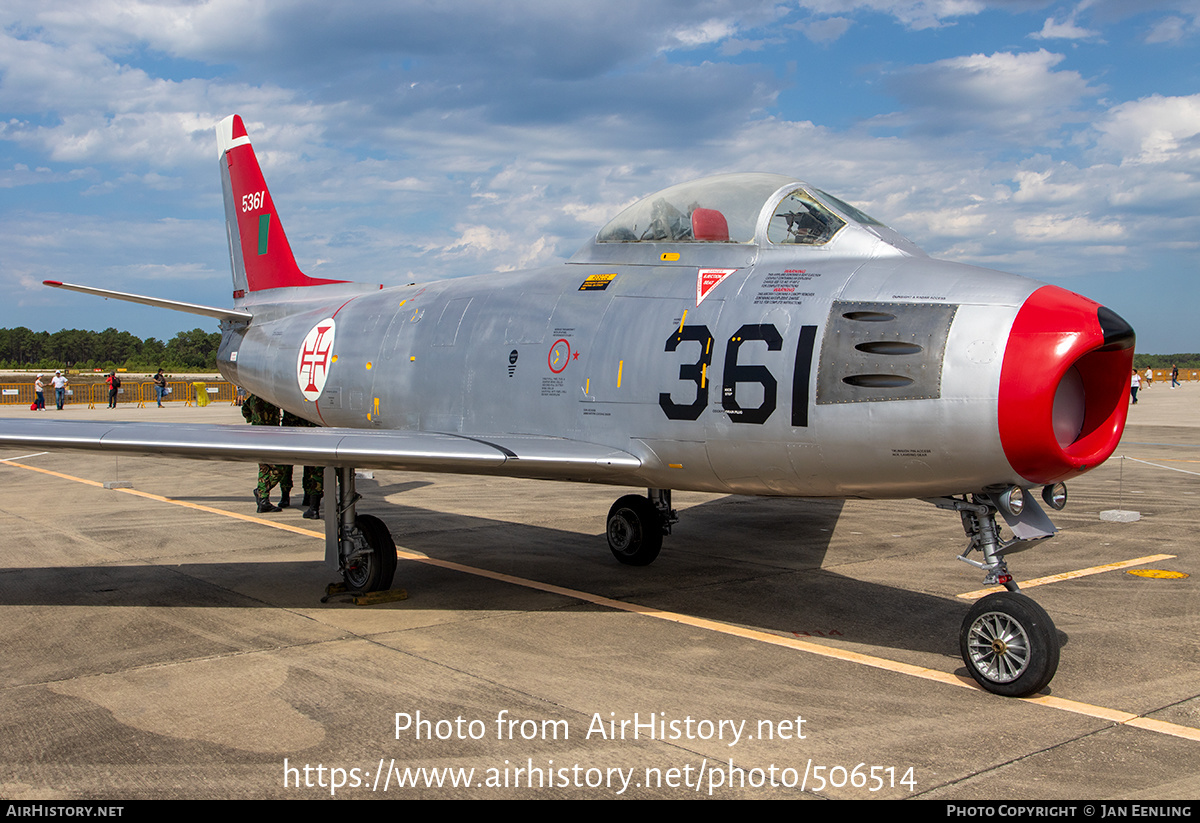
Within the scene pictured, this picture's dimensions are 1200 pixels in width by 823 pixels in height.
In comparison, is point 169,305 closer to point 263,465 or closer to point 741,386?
point 263,465

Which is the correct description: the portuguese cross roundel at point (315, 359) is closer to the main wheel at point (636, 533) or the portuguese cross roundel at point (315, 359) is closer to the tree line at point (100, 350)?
the main wheel at point (636, 533)

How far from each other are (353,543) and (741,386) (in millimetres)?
3831

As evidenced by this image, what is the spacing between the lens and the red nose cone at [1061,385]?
195 inches

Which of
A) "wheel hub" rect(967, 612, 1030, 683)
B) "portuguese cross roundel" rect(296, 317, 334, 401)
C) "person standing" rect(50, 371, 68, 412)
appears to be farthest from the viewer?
"person standing" rect(50, 371, 68, 412)

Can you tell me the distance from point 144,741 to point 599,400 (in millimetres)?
3786

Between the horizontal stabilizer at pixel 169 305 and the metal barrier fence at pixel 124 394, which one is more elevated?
the horizontal stabilizer at pixel 169 305

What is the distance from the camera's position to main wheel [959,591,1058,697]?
5.15 metres

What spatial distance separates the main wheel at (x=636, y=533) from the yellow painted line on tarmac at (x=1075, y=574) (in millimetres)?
3076

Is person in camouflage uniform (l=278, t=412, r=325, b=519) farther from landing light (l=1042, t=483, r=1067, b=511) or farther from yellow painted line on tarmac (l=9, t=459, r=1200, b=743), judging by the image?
landing light (l=1042, t=483, r=1067, b=511)

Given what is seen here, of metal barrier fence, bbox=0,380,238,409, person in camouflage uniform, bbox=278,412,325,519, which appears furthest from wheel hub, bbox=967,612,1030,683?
metal barrier fence, bbox=0,380,238,409

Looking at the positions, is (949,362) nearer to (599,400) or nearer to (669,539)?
(599,400)

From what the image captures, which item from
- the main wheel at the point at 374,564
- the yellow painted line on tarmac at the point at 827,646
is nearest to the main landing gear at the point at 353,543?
the main wheel at the point at 374,564

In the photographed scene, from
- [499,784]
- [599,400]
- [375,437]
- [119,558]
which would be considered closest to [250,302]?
[119,558]

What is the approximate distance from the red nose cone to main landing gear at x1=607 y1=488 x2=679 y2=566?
4524 mm
